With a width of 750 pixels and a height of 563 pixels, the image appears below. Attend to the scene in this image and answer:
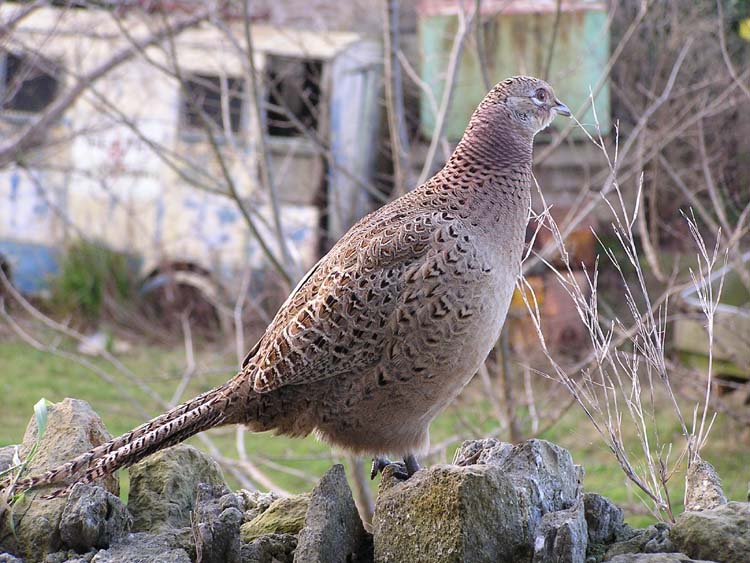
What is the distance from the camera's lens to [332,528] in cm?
283

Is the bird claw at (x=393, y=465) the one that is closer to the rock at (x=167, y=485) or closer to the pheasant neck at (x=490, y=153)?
the rock at (x=167, y=485)

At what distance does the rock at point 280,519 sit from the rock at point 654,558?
0.93 m

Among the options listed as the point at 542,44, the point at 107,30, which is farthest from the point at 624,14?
the point at 107,30

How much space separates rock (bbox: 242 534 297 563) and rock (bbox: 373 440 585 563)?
0.89 feet

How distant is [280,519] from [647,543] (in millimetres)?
1087

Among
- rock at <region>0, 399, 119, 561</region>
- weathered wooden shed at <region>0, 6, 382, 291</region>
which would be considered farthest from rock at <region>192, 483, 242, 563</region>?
weathered wooden shed at <region>0, 6, 382, 291</region>

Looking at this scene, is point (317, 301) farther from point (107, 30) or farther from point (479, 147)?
point (107, 30)

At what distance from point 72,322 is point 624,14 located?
669cm

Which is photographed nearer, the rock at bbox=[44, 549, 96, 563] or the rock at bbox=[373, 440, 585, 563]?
the rock at bbox=[373, 440, 585, 563]

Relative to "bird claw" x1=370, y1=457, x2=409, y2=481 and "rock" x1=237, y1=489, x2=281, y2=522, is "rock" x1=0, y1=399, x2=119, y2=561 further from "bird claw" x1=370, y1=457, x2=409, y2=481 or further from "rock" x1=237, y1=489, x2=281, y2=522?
"bird claw" x1=370, y1=457, x2=409, y2=481

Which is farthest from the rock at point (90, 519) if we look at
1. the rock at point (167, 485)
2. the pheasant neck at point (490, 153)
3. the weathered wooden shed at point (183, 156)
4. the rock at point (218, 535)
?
the weathered wooden shed at point (183, 156)

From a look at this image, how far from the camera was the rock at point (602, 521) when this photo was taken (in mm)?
2863

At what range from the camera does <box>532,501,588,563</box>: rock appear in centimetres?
249

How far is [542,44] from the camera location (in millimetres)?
8734
